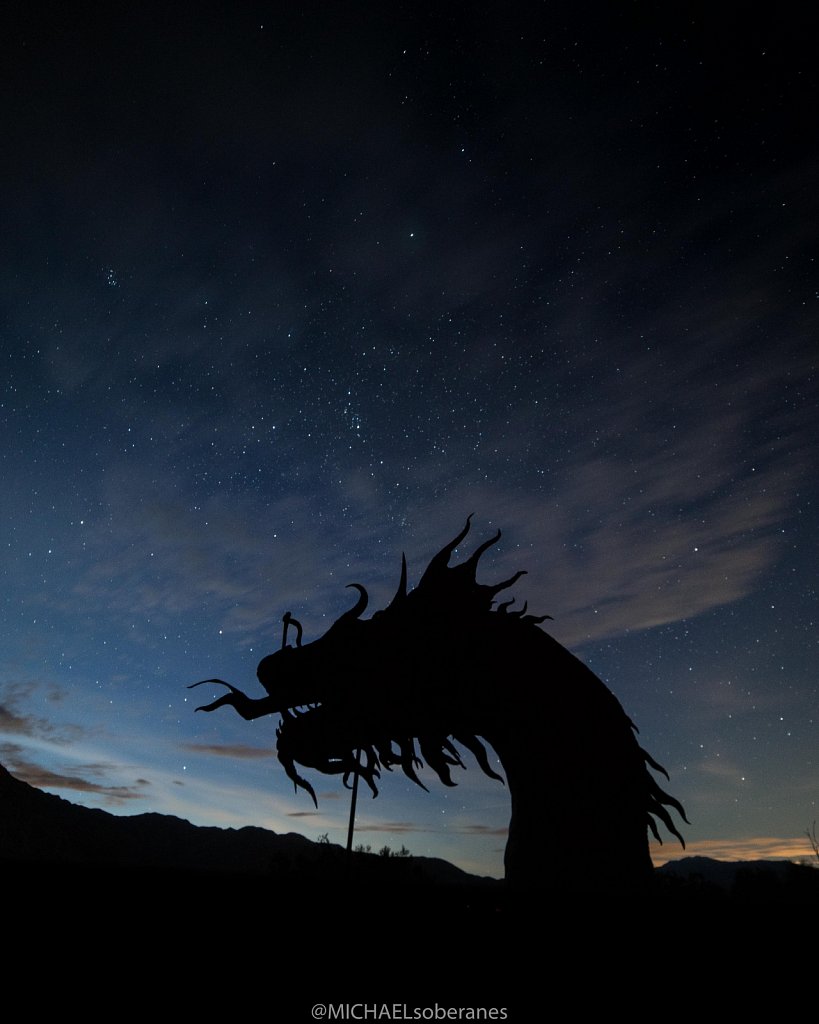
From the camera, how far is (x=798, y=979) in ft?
6.19

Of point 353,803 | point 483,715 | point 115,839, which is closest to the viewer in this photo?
point 483,715

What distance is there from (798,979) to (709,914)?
1.03ft

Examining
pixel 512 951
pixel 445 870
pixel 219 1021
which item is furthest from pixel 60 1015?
pixel 445 870

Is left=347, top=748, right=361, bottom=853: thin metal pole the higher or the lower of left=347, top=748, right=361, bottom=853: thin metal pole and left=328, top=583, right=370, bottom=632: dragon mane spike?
the lower

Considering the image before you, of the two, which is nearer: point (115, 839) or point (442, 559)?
point (442, 559)

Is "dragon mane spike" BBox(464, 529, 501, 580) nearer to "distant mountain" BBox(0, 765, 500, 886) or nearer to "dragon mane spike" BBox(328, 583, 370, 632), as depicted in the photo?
"dragon mane spike" BBox(328, 583, 370, 632)

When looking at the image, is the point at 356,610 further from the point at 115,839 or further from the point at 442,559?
the point at 115,839

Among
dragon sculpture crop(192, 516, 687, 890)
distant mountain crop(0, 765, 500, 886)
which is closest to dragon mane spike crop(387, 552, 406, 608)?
dragon sculpture crop(192, 516, 687, 890)

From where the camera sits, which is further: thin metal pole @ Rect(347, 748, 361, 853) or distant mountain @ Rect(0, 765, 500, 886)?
distant mountain @ Rect(0, 765, 500, 886)

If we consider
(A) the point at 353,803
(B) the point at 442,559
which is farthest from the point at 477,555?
(A) the point at 353,803

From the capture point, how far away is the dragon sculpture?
493 cm

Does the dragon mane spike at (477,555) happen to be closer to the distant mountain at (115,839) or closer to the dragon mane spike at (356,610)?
the dragon mane spike at (356,610)

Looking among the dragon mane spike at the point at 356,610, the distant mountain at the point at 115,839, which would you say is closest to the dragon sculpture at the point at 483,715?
the dragon mane spike at the point at 356,610

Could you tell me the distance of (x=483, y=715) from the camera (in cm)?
534
